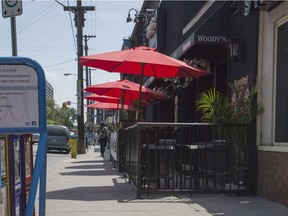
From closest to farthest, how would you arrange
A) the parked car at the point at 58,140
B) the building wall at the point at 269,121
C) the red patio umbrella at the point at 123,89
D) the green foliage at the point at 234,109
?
the building wall at the point at 269,121 < the green foliage at the point at 234,109 < the red patio umbrella at the point at 123,89 < the parked car at the point at 58,140

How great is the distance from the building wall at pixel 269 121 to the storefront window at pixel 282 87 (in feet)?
0.24

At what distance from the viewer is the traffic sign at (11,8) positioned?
7410mm

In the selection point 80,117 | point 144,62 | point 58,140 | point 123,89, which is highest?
point 144,62

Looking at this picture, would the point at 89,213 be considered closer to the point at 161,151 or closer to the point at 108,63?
the point at 161,151

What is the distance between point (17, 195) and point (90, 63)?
6223 millimetres

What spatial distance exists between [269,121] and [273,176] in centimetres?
95

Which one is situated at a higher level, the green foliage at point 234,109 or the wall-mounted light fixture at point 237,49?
the wall-mounted light fixture at point 237,49

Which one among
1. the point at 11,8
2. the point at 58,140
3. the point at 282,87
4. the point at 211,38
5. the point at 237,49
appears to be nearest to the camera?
the point at 11,8

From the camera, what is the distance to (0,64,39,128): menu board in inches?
153

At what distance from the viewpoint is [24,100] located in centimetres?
393

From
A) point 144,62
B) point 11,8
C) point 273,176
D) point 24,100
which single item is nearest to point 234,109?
point 273,176

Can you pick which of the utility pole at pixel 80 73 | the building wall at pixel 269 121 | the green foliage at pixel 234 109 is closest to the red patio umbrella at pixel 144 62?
the green foliage at pixel 234 109

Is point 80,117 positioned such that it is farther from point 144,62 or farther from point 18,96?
point 18,96

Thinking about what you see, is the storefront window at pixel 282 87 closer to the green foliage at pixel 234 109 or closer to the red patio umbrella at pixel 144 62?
the green foliage at pixel 234 109
